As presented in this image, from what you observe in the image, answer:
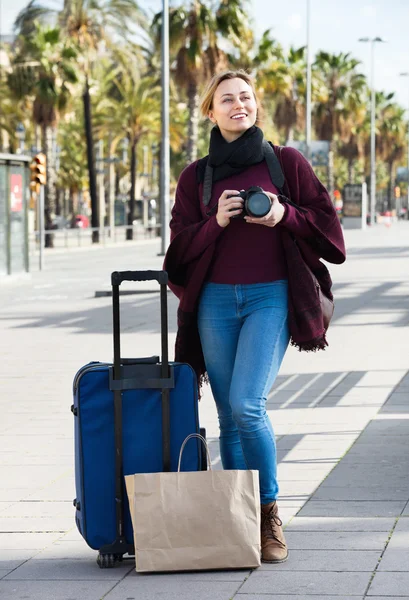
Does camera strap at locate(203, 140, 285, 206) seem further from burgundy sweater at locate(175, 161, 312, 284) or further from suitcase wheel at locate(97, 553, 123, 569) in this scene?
suitcase wheel at locate(97, 553, 123, 569)

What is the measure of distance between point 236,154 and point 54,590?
162cm

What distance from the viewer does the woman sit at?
4.75m

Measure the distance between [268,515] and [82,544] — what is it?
843 mm

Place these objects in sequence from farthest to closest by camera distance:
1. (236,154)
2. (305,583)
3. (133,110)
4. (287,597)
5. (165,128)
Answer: (133,110) → (165,128) → (236,154) → (305,583) → (287,597)

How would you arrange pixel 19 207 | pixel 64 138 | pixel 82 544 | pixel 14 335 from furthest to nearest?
pixel 64 138 → pixel 19 207 → pixel 14 335 → pixel 82 544

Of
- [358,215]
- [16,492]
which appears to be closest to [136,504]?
[16,492]

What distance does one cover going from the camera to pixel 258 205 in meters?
4.58

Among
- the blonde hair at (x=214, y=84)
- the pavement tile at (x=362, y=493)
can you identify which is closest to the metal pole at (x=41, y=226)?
the pavement tile at (x=362, y=493)

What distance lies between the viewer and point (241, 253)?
15.8 ft

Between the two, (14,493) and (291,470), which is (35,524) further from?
(291,470)

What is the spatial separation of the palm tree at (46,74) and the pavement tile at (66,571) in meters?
42.8

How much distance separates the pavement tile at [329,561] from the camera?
458cm

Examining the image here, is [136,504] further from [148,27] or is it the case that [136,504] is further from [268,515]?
[148,27]

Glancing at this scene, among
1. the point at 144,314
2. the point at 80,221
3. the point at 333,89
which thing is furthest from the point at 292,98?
the point at 144,314
